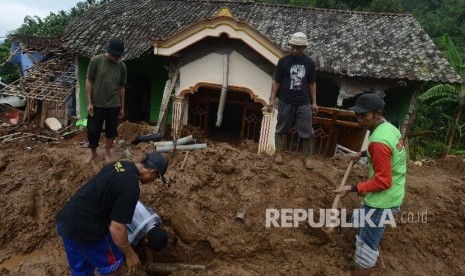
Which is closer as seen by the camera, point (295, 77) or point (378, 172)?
point (378, 172)

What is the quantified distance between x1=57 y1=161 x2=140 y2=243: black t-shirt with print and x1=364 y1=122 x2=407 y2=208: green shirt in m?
2.24

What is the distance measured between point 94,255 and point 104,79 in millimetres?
2897

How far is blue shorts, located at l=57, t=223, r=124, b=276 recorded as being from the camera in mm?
3217

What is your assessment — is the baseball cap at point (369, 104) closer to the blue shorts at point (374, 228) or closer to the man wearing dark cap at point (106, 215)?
the blue shorts at point (374, 228)

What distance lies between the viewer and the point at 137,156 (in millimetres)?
5988

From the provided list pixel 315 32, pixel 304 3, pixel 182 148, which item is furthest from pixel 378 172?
pixel 304 3

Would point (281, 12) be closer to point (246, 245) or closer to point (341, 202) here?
point (341, 202)

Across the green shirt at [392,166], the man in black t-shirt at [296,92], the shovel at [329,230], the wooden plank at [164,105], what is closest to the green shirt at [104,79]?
the man in black t-shirt at [296,92]

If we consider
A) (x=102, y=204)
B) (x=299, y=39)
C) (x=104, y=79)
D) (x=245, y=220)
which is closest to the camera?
(x=102, y=204)

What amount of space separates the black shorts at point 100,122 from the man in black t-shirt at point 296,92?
2511mm

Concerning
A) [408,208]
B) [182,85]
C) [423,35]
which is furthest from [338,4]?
[408,208]

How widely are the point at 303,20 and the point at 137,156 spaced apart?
854 cm

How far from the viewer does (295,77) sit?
5.11 m

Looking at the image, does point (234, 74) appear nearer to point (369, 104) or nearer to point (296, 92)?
point (296, 92)
